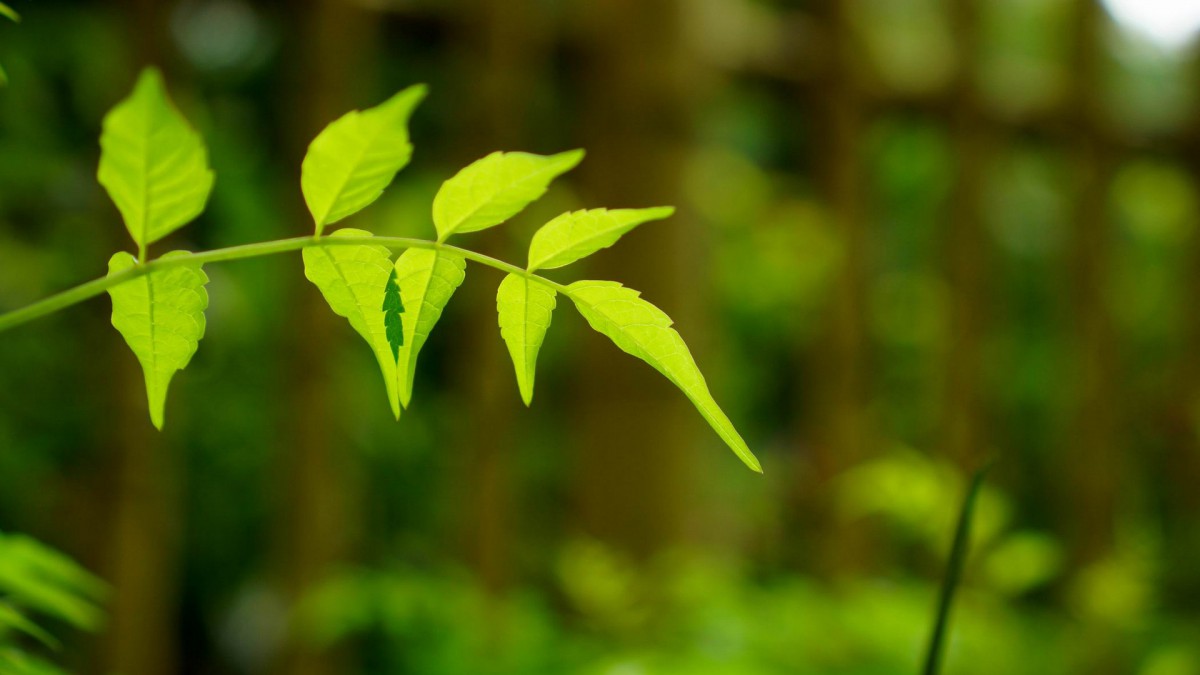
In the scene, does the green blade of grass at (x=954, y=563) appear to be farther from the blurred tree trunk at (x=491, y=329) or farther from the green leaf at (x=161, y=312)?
the blurred tree trunk at (x=491, y=329)

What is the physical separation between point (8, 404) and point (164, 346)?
4.61 feet

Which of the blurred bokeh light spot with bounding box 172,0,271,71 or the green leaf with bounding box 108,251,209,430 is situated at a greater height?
the blurred bokeh light spot with bounding box 172,0,271,71

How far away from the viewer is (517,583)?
1.90 meters

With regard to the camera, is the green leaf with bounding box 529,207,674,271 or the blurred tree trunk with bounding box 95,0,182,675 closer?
the green leaf with bounding box 529,207,674,271

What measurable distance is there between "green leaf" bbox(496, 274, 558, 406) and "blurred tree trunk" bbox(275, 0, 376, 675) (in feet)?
4.16

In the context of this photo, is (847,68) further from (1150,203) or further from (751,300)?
(1150,203)

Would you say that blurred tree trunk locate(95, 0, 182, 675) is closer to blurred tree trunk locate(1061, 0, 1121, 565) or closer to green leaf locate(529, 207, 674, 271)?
green leaf locate(529, 207, 674, 271)

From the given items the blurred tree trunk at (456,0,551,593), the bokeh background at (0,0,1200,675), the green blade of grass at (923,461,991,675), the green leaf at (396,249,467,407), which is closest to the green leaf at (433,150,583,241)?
the green leaf at (396,249,467,407)

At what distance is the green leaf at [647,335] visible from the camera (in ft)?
1.25

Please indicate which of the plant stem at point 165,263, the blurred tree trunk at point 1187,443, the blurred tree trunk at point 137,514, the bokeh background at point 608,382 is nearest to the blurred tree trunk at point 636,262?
the bokeh background at point 608,382

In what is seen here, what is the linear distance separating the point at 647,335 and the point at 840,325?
194 centimetres

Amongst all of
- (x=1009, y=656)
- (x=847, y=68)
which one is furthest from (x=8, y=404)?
(x=847, y=68)

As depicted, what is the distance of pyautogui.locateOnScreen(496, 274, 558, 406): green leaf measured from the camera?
401mm

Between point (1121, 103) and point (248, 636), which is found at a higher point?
point (1121, 103)
